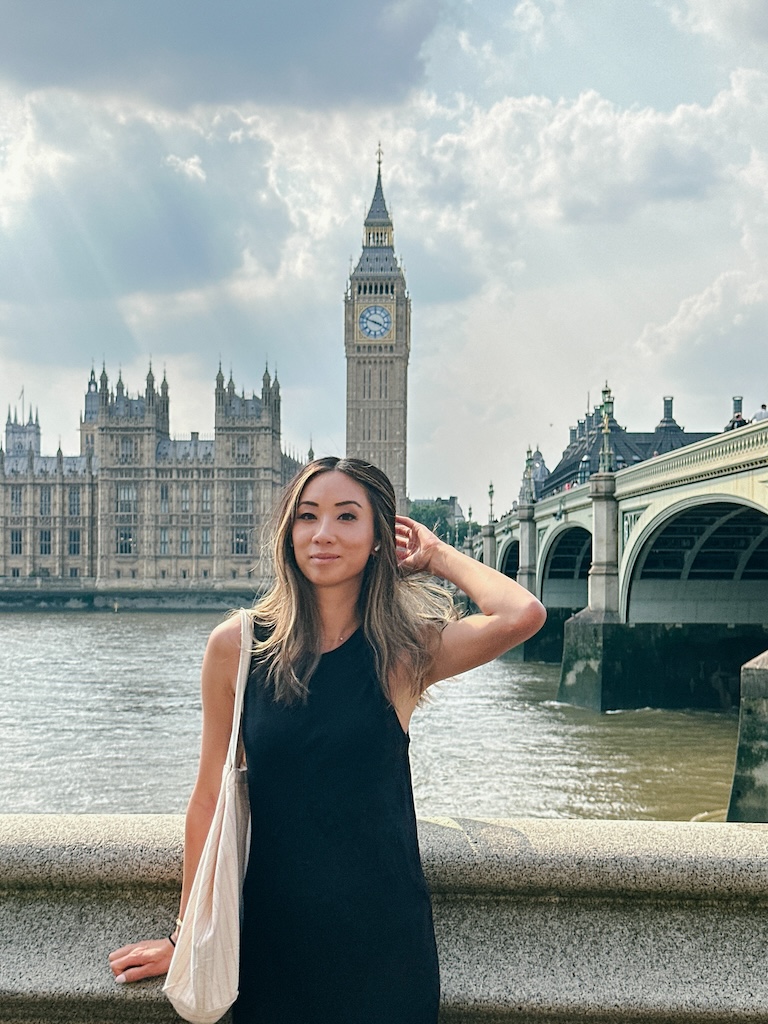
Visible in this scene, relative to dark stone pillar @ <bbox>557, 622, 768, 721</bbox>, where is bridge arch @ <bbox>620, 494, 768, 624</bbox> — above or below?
above

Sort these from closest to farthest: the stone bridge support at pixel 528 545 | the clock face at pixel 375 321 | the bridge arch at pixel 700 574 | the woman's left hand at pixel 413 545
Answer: the woman's left hand at pixel 413 545 → the bridge arch at pixel 700 574 → the stone bridge support at pixel 528 545 → the clock face at pixel 375 321

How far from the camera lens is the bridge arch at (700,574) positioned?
19688mm

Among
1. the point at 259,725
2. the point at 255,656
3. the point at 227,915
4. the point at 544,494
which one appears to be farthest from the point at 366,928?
the point at 544,494

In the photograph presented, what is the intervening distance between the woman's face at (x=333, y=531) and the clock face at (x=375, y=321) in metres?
89.3

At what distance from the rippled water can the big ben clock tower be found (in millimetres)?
64395

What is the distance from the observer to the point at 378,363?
8981 cm

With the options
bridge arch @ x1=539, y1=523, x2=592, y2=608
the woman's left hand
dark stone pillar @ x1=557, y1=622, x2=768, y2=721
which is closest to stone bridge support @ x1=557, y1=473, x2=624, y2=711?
dark stone pillar @ x1=557, y1=622, x2=768, y2=721

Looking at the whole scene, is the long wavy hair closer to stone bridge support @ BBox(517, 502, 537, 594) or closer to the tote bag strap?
the tote bag strap

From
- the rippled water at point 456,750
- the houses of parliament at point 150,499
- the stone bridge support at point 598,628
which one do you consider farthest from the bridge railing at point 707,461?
the houses of parliament at point 150,499

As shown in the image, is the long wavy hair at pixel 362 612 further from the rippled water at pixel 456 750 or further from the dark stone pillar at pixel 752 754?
the dark stone pillar at pixel 752 754

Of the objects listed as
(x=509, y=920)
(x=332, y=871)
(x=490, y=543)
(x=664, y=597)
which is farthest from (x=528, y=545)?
(x=332, y=871)

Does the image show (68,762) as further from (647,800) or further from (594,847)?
(594,847)

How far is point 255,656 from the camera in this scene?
6.68ft

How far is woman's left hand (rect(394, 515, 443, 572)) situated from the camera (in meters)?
2.36
